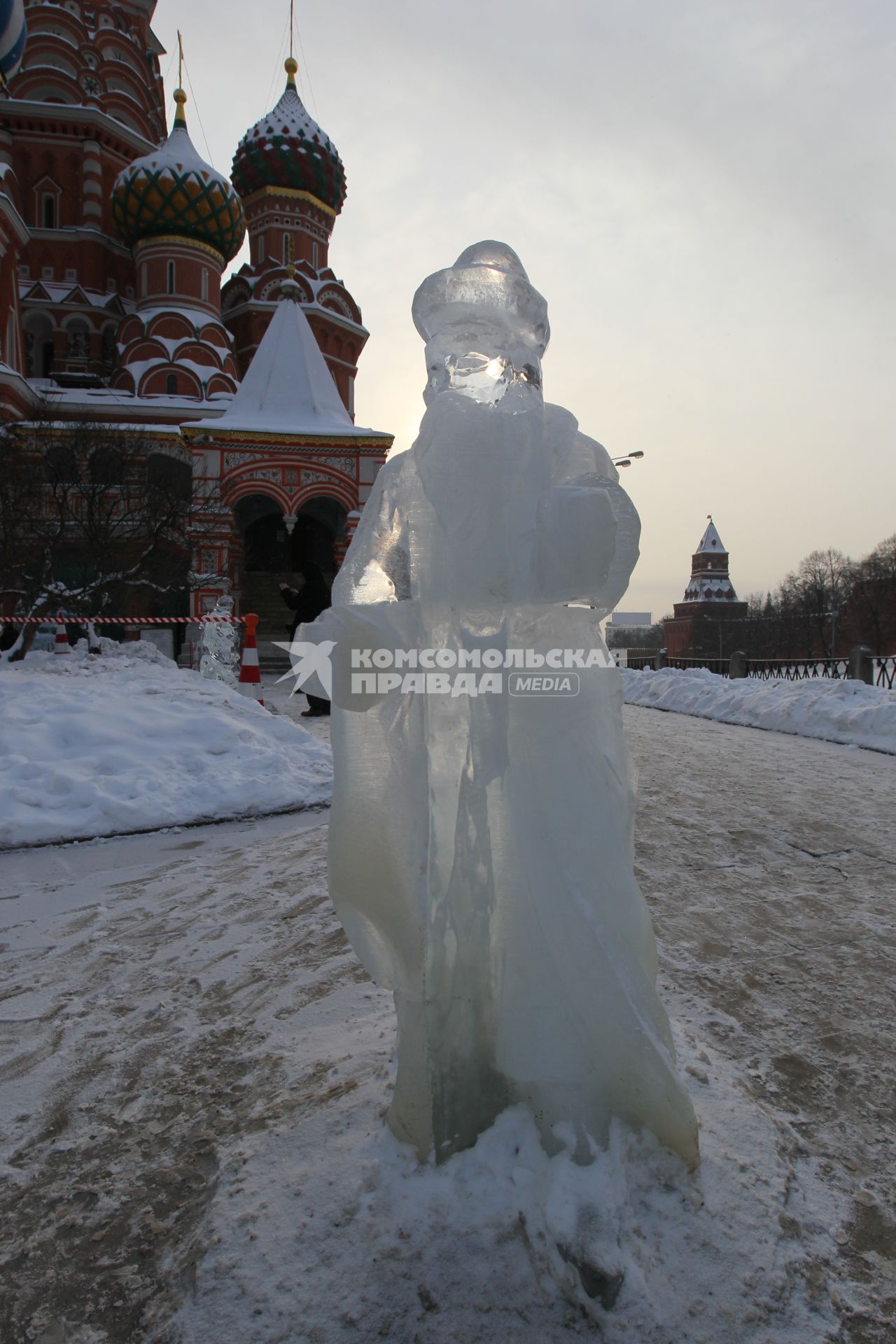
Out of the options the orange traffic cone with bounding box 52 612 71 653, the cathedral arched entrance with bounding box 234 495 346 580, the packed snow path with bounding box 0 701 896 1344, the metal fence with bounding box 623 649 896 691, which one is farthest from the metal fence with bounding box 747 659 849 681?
the packed snow path with bounding box 0 701 896 1344

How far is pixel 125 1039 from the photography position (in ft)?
7.34

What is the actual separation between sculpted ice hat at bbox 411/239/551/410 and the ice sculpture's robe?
0.13m

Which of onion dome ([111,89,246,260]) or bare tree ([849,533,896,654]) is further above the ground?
onion dome ([111,89,246,260])

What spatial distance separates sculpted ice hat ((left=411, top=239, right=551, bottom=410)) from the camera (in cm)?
166

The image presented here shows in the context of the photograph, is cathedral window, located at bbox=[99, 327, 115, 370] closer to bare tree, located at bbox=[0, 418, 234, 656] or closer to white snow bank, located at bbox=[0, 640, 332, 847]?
bare tree, located at bbox=[0, 418, 234, 656]

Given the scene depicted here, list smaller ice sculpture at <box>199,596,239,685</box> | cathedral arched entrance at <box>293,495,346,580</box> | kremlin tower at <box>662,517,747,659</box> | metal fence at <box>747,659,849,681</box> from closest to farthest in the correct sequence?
smaller ice sculpture at <box>199,596,239,685</box>
metal fence at <box>747,659,849,681</box>
cathedral arched entrance at <box>293,495,346,580</box>
kremlin tower at <box>662,517,747,659</box>

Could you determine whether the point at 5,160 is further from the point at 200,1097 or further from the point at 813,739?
the point at 200,1097

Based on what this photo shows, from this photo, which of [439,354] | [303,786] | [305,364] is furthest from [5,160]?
[439,354]

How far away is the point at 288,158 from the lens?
2508 centimetres

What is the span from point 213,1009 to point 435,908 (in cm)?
121

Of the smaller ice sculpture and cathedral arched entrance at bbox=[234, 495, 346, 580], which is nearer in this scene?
the smaller ice sculpture

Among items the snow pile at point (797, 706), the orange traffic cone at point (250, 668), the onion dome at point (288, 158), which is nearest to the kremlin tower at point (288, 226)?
the onion dome at point (288, 158)

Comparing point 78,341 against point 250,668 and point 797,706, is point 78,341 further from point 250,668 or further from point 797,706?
point 797,706

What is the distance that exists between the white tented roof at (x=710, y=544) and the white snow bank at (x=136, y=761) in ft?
170
